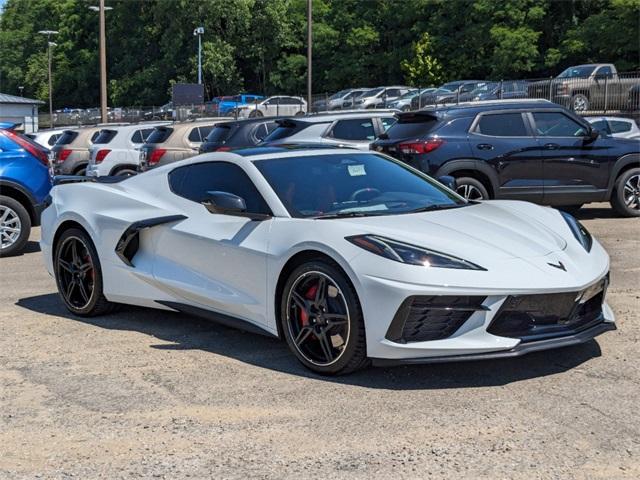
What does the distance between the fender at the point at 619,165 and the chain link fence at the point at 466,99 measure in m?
15.3

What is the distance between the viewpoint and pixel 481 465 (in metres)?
3.61

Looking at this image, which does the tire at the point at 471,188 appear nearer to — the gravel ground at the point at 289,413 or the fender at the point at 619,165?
the fender at the point at 619,165

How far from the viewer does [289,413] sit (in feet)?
14.3

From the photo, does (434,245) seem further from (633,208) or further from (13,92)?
(13,92)

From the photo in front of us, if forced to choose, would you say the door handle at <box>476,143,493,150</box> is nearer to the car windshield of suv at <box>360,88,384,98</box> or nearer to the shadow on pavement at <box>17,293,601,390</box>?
the shadow on pavement at <box>17,293,601,390</box>

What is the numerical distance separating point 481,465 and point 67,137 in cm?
1857

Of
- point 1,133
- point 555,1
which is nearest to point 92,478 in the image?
point 1,133

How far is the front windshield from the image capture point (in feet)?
17.8

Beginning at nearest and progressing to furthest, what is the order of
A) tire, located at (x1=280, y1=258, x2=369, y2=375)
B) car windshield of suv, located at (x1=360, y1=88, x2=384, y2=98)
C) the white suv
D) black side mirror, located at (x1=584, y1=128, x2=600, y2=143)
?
1. tire, located at (x1=280, y1=258, x2=369, y2=375)
2. black side mirror, located at (x1=584, y1=128, x2=600, y2=143)
3. the white suv
4. car windshield of suv, located at (x1=360, y1=88, x2=384, y2=98)

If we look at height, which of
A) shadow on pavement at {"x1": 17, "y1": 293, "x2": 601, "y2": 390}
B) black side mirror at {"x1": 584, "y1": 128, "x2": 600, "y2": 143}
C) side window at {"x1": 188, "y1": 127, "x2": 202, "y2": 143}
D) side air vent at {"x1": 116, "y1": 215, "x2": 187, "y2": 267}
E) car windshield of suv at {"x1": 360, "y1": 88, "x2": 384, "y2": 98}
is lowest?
shadow on pavement at {"x1": 17, "y1": 293, "x2": 601, "y2": 390}

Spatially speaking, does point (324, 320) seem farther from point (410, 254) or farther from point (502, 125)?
point (502, 125)

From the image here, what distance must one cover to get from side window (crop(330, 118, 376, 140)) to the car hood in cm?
769

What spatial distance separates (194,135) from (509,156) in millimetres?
7961

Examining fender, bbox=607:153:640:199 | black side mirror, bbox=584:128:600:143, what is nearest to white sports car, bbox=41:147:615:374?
black side mirror, bbox=584:128:600:143
